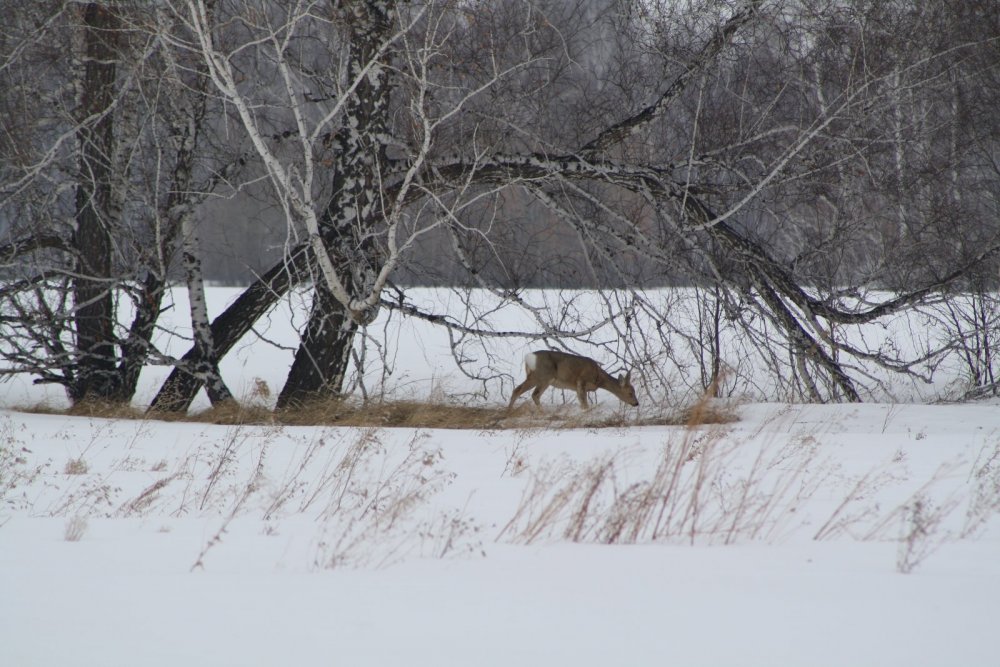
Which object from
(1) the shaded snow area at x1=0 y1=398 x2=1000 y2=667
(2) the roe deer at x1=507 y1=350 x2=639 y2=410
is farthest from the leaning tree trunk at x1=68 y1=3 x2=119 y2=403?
(2) the roe deer at x1=507 y1=350 x2=639 y2=410

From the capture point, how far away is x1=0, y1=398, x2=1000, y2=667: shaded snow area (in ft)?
8.69

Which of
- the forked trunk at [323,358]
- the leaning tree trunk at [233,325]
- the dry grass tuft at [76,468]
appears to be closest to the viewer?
the dry grass tuft at [76,468]

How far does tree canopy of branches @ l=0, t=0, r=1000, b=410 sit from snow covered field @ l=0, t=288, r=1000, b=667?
3.35 meters

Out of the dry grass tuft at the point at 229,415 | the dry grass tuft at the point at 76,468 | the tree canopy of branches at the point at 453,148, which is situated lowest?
the dry grass tuft at the point at 76,468

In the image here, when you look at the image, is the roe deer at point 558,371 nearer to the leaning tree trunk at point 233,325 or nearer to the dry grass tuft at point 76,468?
the leaning tree trunk at point 233,325

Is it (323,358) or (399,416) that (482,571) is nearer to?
(399,416)

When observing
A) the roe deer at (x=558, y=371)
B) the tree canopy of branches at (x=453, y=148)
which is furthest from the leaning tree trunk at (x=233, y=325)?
the roe deer at (x=558, y=371)

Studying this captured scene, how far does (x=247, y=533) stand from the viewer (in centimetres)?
419

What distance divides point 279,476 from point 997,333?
12067 mm

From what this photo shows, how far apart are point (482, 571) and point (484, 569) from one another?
32mm

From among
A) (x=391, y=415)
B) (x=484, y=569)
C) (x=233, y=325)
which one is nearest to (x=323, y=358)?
(x=391, y=415)

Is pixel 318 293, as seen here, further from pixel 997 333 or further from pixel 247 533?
pixel 997 333

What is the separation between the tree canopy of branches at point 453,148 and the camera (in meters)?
8.98

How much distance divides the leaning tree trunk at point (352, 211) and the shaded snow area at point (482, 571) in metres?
3.32
